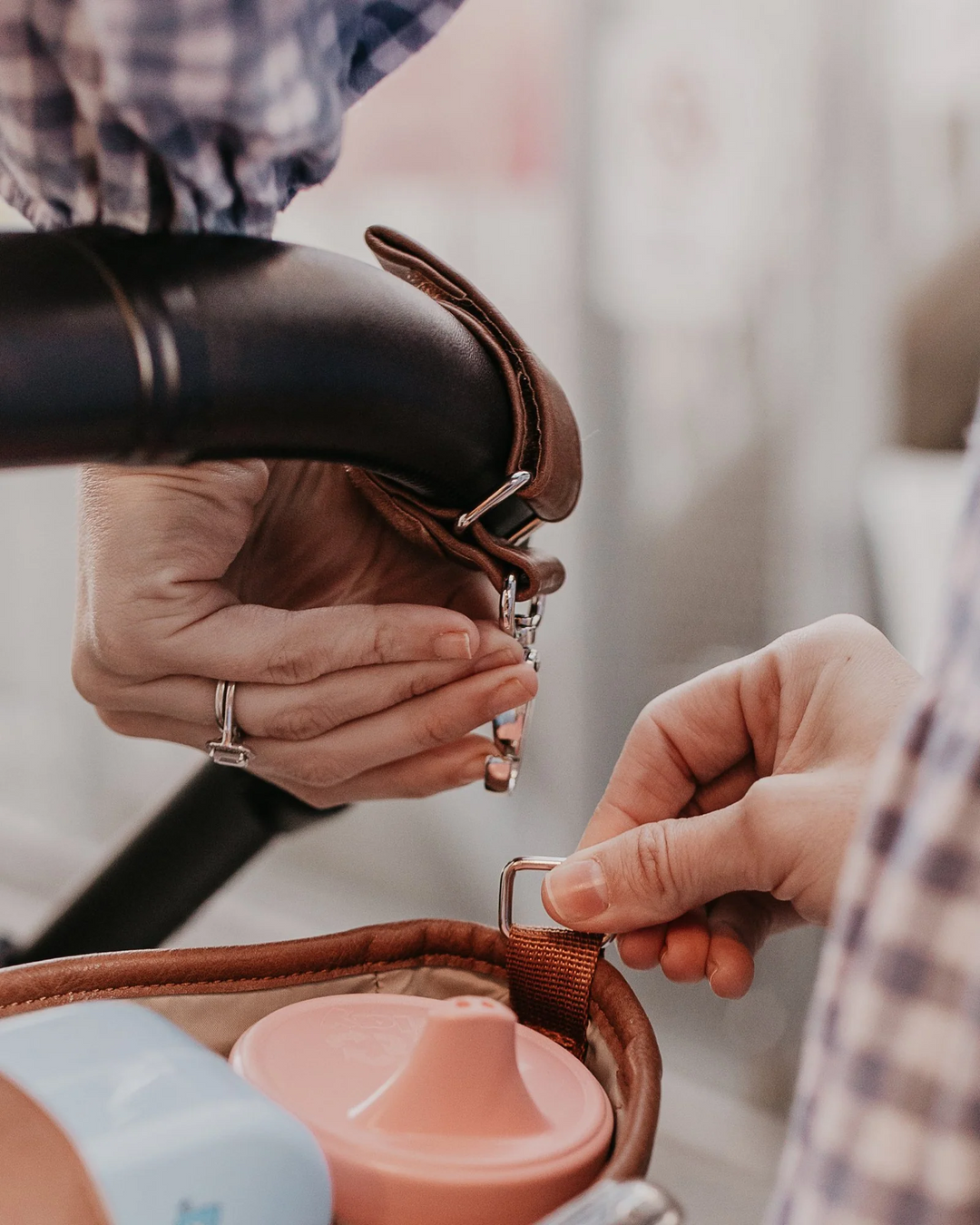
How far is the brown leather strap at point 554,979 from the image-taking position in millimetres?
342

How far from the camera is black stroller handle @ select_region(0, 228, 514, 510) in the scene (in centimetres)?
25

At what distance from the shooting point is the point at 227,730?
0.46m

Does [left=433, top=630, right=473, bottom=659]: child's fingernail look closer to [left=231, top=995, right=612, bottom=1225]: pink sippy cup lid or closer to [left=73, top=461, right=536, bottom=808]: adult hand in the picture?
[left=73, top=461, right=536, bottom=808]: adult hand

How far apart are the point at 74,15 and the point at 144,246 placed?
60 mm

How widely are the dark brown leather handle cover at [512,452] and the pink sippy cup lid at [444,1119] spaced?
0.17 meters

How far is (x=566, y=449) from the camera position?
402mm

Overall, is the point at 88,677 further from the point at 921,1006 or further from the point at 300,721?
the point at 921,1006

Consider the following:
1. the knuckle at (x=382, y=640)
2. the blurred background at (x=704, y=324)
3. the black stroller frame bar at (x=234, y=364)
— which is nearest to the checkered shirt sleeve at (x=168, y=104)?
the black stroller frame bar at (x=234, y=364)

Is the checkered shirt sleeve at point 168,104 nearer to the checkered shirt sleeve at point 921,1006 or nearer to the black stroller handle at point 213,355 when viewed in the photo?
the black stroller handle at point 213,355

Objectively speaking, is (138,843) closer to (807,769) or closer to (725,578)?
(807,769)

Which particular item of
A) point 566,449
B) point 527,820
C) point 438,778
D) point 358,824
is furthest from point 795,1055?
point 566,449

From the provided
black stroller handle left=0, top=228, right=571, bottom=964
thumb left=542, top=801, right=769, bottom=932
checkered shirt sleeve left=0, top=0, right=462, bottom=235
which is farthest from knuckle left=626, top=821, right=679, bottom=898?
checkered shirt sleeve left=0, top=0, right=462, bottom=235

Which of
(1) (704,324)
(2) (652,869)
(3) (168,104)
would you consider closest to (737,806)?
(2) (652,869)

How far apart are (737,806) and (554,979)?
8cm
